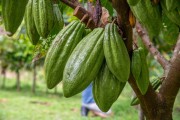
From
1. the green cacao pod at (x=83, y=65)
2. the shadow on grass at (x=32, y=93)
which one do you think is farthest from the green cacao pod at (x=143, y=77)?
the shadow on grass at (x=32, y=93)

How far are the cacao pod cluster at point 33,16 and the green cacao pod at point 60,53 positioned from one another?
0.06m

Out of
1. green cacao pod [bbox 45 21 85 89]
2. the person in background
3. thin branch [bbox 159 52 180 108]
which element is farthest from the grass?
green cacao pod [bbox 45 21 85 89]

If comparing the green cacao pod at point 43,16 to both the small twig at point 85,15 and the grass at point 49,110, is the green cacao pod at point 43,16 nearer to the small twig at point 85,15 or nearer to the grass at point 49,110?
the small twig at point 85,15

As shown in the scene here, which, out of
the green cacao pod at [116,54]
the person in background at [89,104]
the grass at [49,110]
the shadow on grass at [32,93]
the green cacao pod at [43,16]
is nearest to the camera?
the green cacao pod at [116,54]

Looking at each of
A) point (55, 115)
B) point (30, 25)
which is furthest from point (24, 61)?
point (30, 25)

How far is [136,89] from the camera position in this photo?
102 cm

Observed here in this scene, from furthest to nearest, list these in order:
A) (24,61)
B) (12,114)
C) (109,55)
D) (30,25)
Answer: (24,61) < (12,114) < (30,25) < (109,55)

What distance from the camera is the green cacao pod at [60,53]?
0.90 meters

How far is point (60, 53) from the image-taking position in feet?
2.96

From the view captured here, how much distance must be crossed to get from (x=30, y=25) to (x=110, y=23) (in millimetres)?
226

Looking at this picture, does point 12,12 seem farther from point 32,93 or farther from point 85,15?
point 32,93

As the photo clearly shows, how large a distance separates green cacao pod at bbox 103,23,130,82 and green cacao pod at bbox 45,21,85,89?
91 mm

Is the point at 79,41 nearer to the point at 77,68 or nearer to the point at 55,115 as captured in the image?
the point at 77,68

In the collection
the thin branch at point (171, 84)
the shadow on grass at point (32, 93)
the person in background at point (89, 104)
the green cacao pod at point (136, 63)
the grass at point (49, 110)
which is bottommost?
the shadow on grass at point (32, 93)
